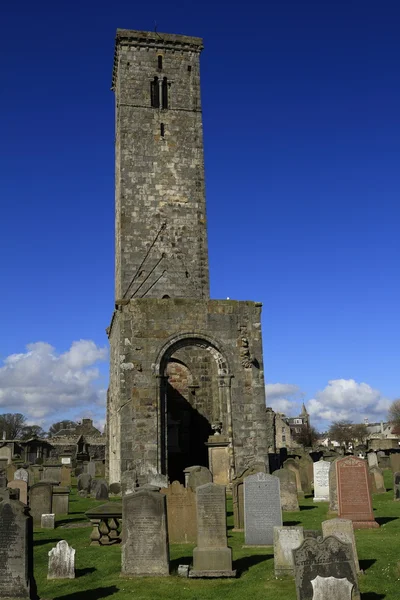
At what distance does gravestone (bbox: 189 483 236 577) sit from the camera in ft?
29.3

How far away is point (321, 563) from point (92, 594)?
3261 mm

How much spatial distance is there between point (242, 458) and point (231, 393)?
2.02 metres

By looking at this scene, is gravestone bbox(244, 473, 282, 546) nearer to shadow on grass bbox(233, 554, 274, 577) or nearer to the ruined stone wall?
shadow on grass bbox(233, 554, 274, 577)

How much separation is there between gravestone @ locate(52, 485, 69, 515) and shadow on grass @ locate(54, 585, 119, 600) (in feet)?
28.1

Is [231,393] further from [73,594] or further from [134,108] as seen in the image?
[134,108]

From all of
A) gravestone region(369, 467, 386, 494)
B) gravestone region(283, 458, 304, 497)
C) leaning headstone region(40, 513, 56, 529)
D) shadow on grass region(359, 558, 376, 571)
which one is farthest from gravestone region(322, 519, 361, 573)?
gravestone region(369, 467, 386, 494)

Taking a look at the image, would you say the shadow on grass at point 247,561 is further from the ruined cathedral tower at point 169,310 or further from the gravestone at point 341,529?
the ruined cathedral tower at point 169,310

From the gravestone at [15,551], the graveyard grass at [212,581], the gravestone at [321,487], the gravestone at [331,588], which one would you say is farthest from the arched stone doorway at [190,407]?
the gravestone at [331,588]

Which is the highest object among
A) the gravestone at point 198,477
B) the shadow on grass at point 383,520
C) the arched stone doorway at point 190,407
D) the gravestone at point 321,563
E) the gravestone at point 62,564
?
the arched stone doorway at point 190,407

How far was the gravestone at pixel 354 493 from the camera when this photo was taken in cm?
1224

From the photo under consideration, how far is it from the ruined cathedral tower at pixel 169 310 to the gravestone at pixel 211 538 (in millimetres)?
8116

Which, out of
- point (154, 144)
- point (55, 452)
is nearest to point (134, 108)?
point (154, 144)

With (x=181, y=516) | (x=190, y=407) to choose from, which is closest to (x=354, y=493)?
(x=181, y=516)

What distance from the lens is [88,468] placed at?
28219mm
